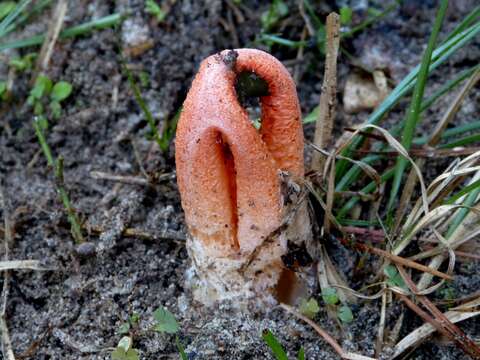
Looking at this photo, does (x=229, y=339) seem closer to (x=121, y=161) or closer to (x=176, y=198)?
(x=176, y=198)

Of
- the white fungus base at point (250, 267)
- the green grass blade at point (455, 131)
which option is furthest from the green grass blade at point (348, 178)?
the green grass blade at point (455, 131)

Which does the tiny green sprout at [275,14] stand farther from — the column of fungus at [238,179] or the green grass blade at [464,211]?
the green grass blade at [464,211]

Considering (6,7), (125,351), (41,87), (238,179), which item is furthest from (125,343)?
(6,7)

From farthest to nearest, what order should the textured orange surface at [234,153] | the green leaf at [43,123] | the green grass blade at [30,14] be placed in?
the green grass blade at [30,14] → the green leaf at [43,123] → the textured orange surface at [234,153]

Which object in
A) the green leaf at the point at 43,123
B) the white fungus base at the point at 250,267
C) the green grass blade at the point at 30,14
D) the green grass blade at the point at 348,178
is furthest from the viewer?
the green grass blade at the point at 30,14

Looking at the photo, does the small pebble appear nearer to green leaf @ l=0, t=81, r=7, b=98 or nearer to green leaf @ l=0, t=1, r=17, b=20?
green leaf @ l=0, t=81, r=7, b=98

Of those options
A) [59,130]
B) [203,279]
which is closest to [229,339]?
[203,279]
